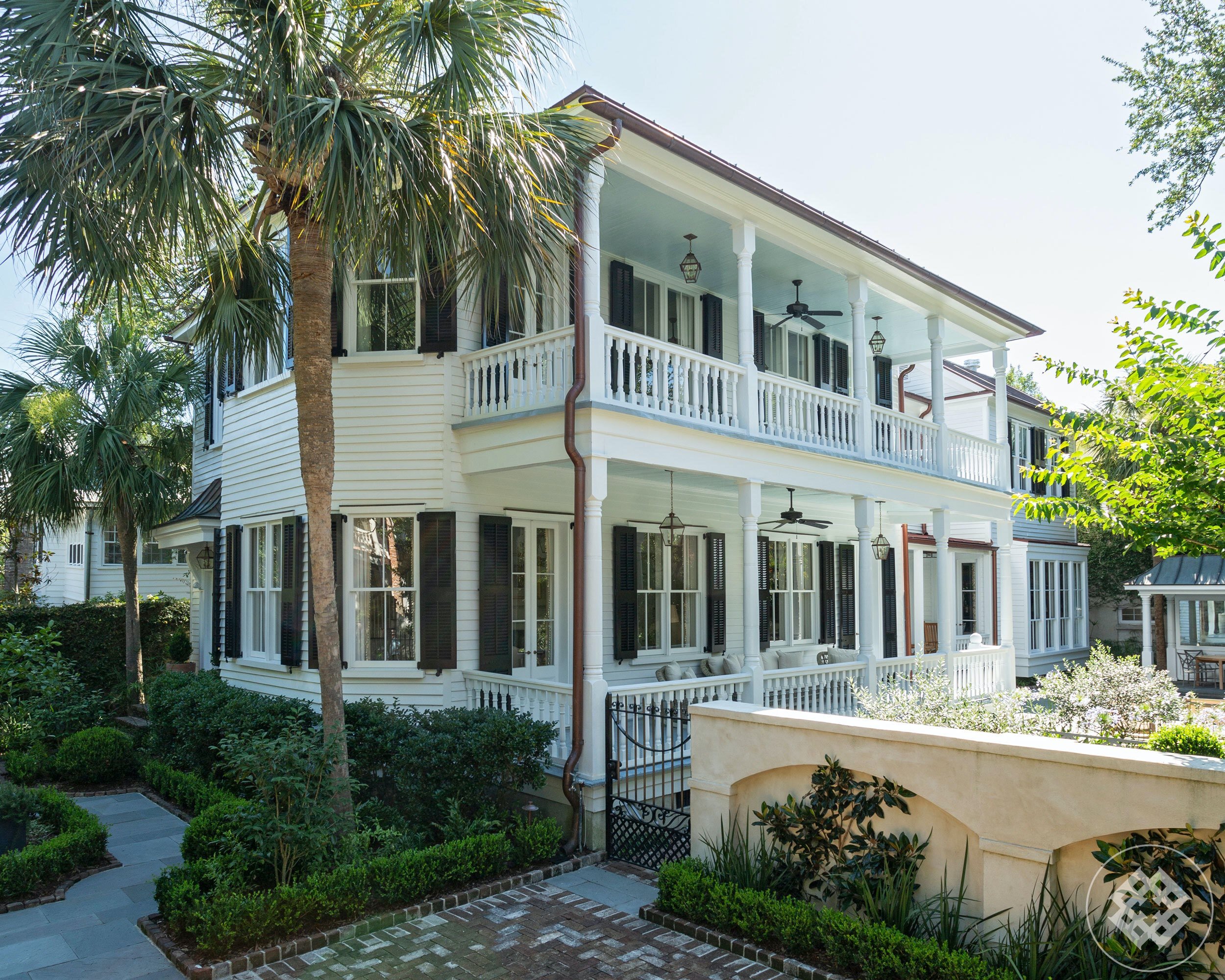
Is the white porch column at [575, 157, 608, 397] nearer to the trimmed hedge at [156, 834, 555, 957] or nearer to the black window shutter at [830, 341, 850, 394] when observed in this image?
the trimmed hedge at [156, 834, 555, 957]

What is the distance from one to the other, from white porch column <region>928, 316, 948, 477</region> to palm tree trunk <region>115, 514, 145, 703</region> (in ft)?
43.3

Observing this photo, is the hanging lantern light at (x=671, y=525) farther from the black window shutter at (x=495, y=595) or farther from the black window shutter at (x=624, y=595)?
the black window shutter at (x=495, y=595)

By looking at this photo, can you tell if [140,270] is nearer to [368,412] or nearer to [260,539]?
[368,412]

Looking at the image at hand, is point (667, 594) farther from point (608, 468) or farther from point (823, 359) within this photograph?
point (823, 359)

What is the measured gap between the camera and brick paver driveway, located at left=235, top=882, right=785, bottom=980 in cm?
574

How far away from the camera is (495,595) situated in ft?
34.1

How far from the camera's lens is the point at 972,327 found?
15.8 meters

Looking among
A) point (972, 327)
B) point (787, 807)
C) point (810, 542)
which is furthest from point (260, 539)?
point (972, 327)

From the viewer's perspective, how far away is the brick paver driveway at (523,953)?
5742 mm

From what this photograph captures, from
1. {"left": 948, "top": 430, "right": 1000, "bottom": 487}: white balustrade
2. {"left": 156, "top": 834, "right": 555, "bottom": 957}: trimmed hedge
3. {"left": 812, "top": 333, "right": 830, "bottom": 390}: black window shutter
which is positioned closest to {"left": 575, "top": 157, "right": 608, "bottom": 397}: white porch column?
{"left": 156, "top": 834, "right": 555, "bottom": 957}: trimmed hedge

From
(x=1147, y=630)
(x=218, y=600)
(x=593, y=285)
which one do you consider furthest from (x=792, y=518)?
(x=1147, y=630)

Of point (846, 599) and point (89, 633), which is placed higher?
point (846, 599)

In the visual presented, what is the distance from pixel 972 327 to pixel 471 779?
1226 cm

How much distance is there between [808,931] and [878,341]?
40.5ft
